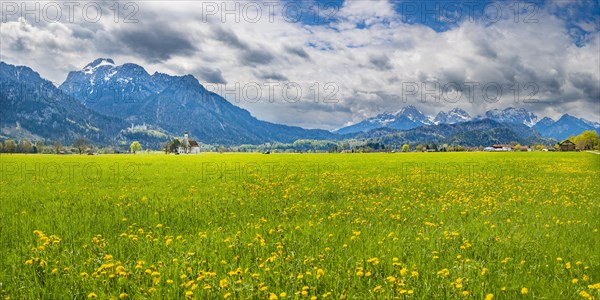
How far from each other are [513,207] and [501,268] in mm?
9005

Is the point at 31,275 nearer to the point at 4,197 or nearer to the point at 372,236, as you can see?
the point at 372,236

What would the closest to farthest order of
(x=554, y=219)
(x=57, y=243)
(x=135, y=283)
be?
(x=135, y=283) → (x=57, y=243) → (x=554, y=219)

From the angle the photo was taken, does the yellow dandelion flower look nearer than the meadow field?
Yes

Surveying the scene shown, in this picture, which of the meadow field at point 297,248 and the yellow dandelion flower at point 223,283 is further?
the meadow field at point 297,248

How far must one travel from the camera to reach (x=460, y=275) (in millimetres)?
6949

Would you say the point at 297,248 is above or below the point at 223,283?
below

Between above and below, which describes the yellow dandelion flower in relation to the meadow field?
above

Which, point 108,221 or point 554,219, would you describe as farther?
point 554,219

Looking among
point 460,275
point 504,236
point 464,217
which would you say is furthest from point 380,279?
point 464,217

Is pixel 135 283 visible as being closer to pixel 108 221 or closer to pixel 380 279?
pixel 380 279

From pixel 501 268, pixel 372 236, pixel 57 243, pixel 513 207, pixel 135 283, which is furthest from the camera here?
pixel 513 207

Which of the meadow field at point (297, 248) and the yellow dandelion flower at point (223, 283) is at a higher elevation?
the yellow dandelion flower at point (223, 283)

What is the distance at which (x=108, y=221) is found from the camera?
1170cm

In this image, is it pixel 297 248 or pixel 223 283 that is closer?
pixel 223 283
